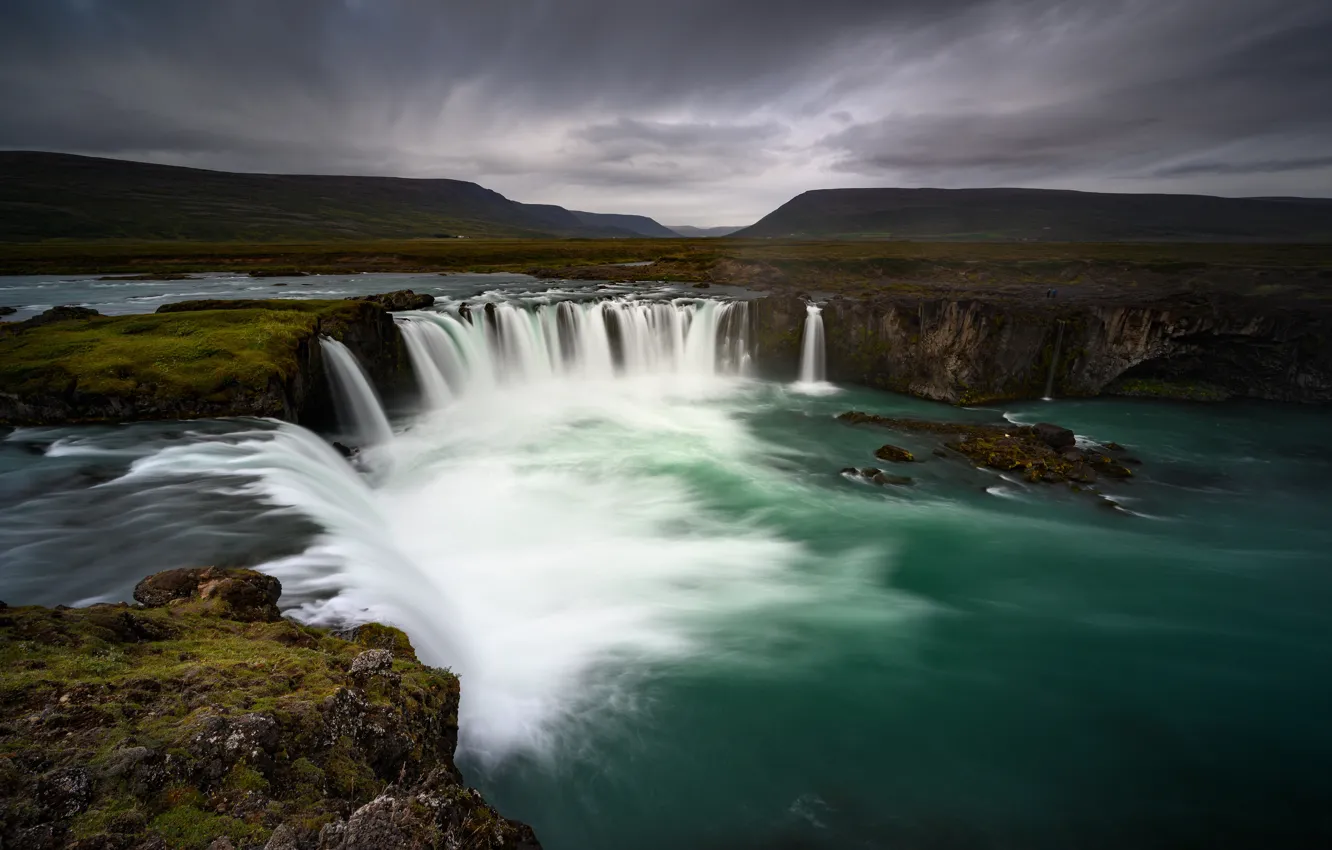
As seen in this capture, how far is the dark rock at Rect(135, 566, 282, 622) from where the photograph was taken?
7.62 metres

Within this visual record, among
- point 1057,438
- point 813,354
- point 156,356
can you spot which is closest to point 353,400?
point 156,356

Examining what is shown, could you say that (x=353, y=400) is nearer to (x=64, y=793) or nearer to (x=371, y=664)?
(x=371, y=664)

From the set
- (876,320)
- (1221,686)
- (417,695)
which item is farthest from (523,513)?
(876,320)

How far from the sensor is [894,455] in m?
23.2

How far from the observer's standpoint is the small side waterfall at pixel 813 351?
35.5 m

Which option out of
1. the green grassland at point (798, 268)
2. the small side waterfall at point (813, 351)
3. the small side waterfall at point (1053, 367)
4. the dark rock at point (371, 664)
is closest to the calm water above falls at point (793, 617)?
the dark rock at point (371, 664)

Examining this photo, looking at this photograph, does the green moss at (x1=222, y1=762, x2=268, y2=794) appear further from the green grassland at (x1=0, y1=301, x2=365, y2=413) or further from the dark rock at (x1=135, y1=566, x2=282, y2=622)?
the green grassland at (x1=0, y1=301, x2=365, y2=413)

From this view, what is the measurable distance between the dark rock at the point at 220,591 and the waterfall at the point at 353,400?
599 inches

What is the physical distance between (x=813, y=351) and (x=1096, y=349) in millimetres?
14600

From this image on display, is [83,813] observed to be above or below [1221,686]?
above

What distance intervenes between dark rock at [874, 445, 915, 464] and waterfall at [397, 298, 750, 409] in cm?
1475

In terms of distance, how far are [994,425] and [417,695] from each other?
87.5 ft

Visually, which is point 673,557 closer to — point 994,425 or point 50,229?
point 994,425

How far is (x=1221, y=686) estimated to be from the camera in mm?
11797
